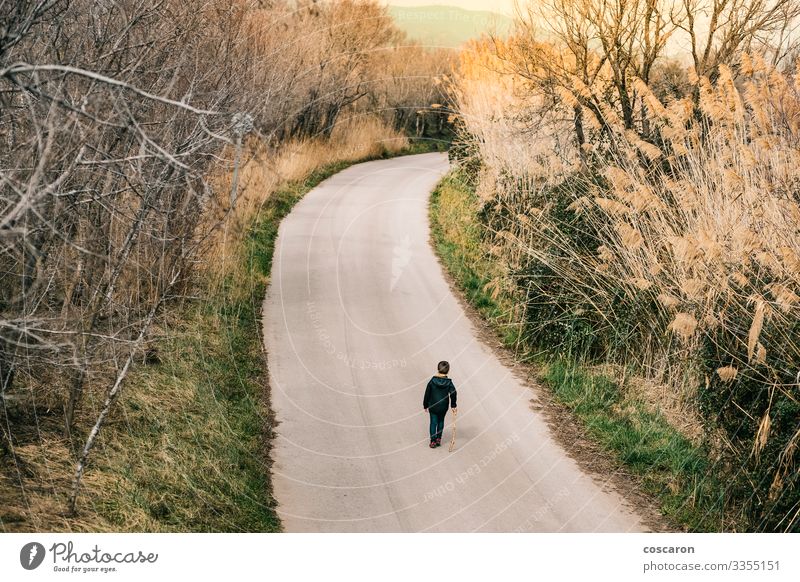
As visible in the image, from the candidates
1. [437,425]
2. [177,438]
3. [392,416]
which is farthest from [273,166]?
[437,425]

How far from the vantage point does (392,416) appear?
8.16 m

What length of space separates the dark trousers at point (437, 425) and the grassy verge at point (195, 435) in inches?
66.8

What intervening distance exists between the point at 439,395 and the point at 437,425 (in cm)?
32

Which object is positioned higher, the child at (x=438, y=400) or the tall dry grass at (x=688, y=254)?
the tall dry grass at (x=688, y=254)

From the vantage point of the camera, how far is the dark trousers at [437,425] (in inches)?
297

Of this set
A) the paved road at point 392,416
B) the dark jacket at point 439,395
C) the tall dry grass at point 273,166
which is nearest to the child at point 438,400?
the dark jacket at point 439,395

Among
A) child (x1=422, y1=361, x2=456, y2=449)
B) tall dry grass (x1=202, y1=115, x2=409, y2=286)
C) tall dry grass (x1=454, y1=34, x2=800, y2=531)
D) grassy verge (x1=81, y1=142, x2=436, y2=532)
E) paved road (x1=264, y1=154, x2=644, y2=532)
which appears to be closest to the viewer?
grassy verge (x1=81, y1=142, x2=436, y2=532)

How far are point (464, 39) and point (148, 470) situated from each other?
13.0 metres

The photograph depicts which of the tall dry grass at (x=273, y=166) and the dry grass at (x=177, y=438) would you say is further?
the tall dry grass at (x=273, y=166)

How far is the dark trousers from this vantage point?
7.54 metres

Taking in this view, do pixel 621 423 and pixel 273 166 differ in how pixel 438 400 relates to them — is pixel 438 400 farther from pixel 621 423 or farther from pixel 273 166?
pixel 273 166

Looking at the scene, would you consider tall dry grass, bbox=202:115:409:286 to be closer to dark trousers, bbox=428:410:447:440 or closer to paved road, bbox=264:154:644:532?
paved road, bbox=264:154:644:532

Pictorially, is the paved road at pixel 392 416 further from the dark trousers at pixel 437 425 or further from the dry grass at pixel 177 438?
the dry grass at pixel 177 438

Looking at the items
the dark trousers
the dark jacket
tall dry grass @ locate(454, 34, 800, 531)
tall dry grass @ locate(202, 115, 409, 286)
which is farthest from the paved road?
Answer: tall dry grass @ locate(454, 34, 800, 531)
